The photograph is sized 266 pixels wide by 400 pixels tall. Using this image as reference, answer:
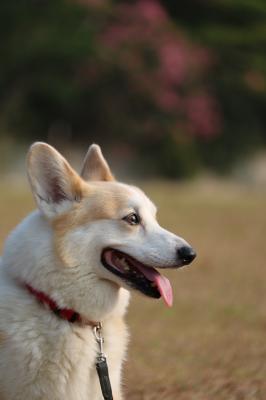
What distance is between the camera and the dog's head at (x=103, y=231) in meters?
3.18

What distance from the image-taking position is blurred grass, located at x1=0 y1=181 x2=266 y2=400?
4352 millimetres

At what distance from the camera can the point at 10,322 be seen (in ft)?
10.3

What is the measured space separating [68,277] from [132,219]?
0.40m

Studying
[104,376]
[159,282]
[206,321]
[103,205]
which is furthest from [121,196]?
[206,321]

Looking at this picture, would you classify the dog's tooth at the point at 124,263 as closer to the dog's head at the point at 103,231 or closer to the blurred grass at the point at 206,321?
the dog's head at the point at 103,231

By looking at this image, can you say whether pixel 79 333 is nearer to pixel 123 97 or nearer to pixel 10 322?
pixel 10 322

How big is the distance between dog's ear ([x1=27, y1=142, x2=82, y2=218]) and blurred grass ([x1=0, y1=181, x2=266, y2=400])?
130cm

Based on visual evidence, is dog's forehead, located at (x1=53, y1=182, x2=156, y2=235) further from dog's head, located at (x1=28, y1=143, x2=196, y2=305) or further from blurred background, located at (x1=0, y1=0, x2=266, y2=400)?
blurred background, located at (x1=0, y1=0, x2=266, y2=400)

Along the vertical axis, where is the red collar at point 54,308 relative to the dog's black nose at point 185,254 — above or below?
below

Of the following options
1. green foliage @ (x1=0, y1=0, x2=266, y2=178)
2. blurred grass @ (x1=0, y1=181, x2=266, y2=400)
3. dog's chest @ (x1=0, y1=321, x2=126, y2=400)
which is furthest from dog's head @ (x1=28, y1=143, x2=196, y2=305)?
green foliage @ (x1=0, y1=0, x2=266, y2=178)

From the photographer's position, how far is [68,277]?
10.4 ft

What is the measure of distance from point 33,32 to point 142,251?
1652cm

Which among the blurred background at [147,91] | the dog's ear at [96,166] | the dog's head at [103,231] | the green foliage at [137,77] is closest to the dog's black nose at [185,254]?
the dog's head at [103,231]

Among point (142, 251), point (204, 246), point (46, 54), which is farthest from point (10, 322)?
point (46, 54)
